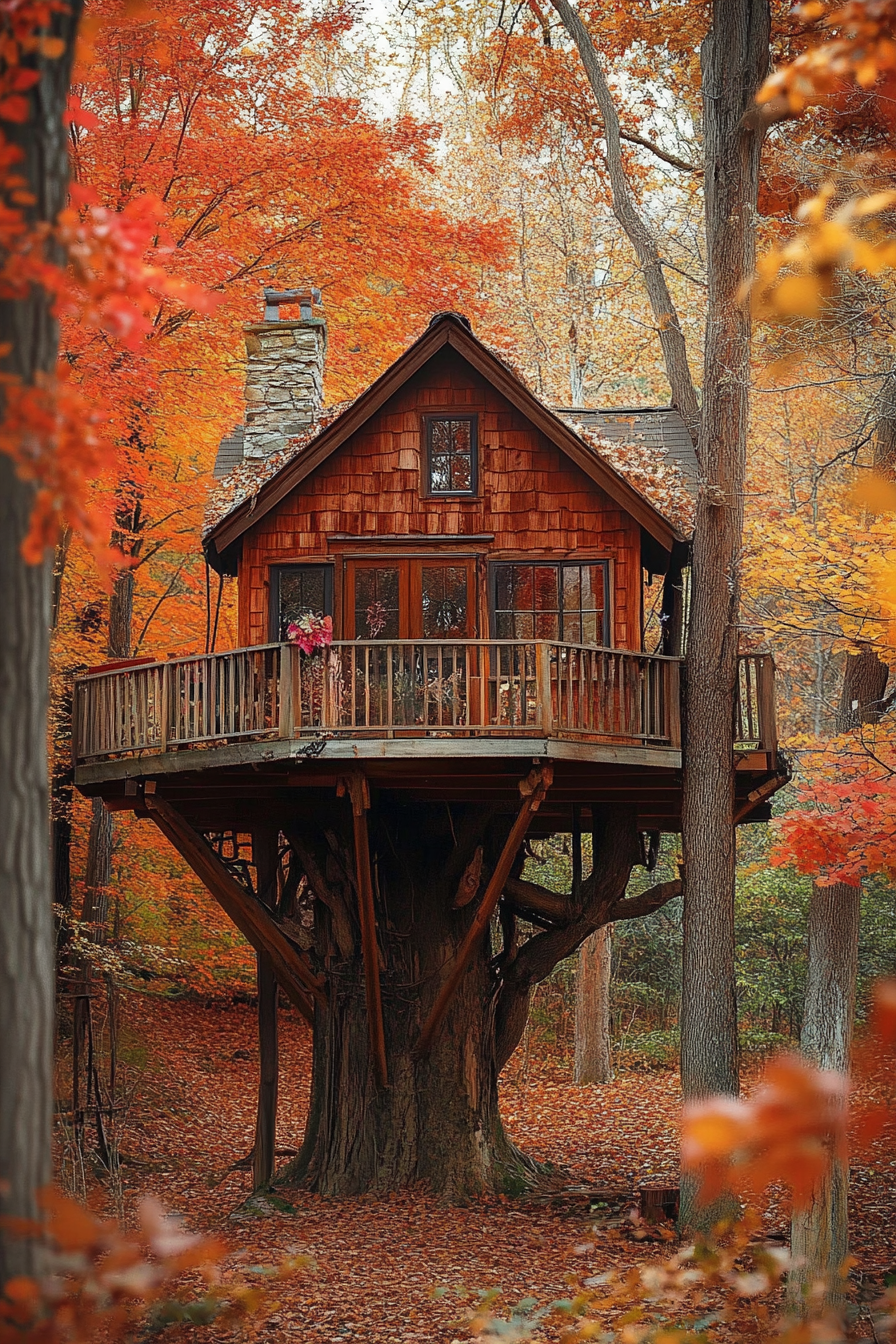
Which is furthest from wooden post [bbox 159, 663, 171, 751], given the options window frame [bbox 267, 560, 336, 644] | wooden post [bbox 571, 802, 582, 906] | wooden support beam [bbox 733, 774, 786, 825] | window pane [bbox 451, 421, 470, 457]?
wooden support beam [bbox 733, 774, 786, 825]

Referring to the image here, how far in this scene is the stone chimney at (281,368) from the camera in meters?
15.8

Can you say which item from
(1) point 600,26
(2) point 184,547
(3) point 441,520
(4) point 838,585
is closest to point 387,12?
(1) point 600,26

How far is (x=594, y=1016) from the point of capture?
23531 mm

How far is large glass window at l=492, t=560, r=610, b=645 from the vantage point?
14445 millimetres

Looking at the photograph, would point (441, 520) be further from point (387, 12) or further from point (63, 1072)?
point (387, 12)

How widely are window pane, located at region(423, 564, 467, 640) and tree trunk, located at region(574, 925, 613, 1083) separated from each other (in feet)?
34.2

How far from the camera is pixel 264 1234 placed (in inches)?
501

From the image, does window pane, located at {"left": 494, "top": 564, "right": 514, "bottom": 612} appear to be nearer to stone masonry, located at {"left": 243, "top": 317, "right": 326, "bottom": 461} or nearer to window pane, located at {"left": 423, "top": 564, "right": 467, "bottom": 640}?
window pane, located at {"left": 423, "top": 564, "right": 467, "bottom": 640}

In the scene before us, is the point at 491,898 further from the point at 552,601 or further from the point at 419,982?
the point at 552,601

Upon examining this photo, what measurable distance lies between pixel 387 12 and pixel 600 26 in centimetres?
888

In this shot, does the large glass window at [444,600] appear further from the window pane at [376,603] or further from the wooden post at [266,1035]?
the wooden post at [266,1035]

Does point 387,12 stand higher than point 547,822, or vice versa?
point 387,12

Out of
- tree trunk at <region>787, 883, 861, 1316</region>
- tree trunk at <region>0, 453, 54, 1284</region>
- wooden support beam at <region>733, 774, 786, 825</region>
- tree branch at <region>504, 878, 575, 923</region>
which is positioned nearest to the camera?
tree trunk at <region>0, 453, 54, 1284</region>

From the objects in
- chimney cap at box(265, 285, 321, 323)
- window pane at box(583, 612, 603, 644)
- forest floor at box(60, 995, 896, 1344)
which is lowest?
forest floor at box(60, 995, 896, 1344)
